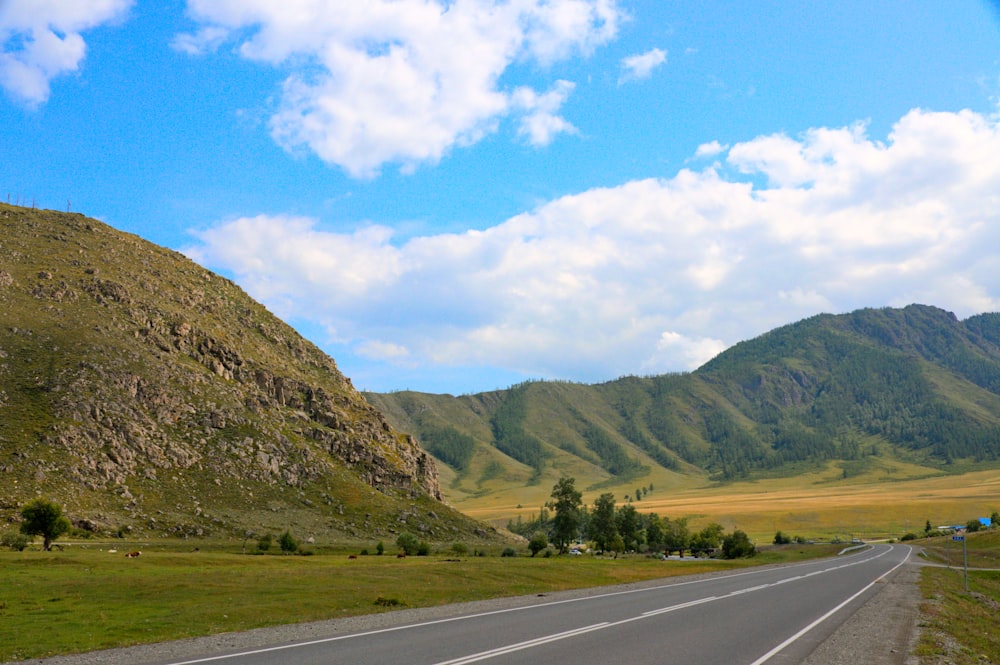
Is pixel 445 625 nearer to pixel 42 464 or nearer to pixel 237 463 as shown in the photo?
pixel 42 464

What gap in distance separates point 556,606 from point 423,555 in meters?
75.0

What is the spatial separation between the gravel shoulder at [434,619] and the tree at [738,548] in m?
94.1

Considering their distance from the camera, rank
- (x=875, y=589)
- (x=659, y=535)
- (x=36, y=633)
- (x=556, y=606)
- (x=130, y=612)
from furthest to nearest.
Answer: (x=659, y=535), (x=875, y=589), (x=556, y=606), (x=130, y=612), (x=36, y=633)

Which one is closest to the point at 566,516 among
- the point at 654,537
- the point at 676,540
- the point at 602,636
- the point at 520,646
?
the point at 654,537

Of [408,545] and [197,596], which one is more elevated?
[197,596]

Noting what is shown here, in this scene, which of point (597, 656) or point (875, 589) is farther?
point (875, 589)

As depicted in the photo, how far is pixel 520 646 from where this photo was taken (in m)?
20.0

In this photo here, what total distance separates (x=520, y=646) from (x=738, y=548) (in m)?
116

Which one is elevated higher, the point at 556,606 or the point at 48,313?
the point at 48,313

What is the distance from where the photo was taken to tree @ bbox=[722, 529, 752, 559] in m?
123

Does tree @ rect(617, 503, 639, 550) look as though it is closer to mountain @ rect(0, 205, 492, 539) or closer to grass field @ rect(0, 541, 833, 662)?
mountain @ rect(0, 205, 492, 539)

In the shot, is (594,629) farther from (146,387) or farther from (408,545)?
(146,387)

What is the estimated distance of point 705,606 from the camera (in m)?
32.0

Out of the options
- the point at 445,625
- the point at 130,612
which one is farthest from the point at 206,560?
the point at 445,625
